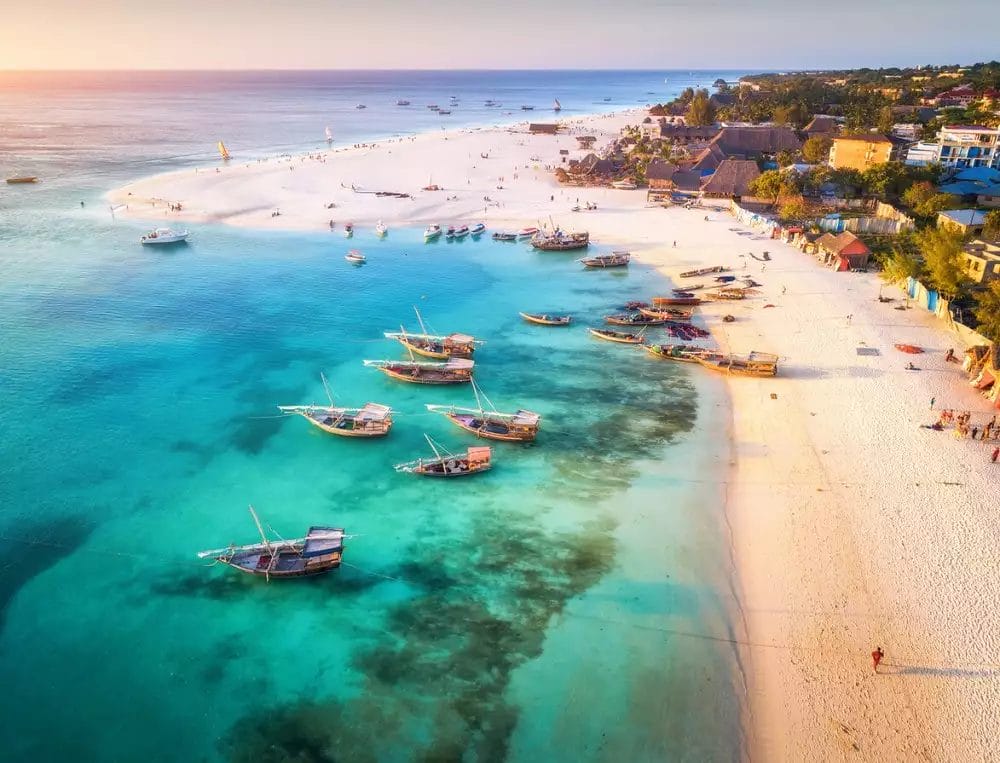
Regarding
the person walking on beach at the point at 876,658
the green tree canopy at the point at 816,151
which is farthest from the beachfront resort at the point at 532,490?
the green tree canopy at the point at 816,151

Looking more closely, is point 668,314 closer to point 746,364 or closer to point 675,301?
point 675,301

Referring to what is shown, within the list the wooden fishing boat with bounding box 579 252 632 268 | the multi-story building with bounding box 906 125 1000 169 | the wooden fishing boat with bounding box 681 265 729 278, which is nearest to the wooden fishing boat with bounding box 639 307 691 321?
the wooden fishing boat with bounding box 681 265 729 278

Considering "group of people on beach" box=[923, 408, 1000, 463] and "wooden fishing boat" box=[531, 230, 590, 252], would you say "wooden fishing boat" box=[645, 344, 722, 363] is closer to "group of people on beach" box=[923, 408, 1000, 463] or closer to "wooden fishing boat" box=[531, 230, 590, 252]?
"group of people on beach" box=[923, 408, 1000, 463]

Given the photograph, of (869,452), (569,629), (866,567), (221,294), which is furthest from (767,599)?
(221,294)

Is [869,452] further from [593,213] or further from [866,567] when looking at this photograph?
[593,213]

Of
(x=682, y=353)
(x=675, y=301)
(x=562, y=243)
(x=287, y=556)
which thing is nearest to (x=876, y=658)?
(x=287, y=556)
